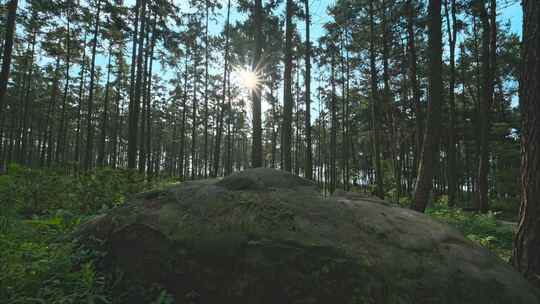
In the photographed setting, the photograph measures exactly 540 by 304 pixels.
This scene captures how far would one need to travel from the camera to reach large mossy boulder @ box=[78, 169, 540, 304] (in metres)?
2.20

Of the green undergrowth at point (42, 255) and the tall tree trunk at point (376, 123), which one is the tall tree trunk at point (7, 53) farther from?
the tall tree trunk at point (376, 123)

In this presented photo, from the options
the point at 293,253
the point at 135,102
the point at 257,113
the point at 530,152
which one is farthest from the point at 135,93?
the point at 530,152

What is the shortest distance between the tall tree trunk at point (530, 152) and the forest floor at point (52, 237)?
83 centimetres

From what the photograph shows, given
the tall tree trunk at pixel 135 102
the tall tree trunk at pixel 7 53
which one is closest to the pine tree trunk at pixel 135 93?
the tall tree trunk at pixel 135 102

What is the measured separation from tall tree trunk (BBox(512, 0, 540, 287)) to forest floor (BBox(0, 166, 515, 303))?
0.83m

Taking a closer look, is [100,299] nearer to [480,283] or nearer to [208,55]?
[480,283]

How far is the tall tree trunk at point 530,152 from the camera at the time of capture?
2.54 meters

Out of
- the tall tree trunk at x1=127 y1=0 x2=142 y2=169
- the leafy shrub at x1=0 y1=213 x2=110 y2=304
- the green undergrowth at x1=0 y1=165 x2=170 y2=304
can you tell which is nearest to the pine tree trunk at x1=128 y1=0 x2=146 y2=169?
the tall tree trunk at x1=127 y1=0 x2=142 y2=169

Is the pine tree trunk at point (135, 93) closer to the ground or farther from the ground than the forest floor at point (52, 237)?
farther from the ground

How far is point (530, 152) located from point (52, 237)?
19.8 ft

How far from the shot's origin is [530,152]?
2.63 m

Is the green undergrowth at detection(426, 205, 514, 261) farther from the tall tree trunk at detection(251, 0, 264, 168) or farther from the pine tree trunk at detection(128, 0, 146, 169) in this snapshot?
the pine tree trunk at detection(128, 0, 146, 169)

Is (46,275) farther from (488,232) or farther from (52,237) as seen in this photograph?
(488,232)

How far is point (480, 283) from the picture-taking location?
2.18m
